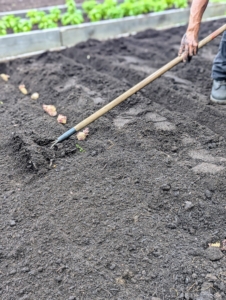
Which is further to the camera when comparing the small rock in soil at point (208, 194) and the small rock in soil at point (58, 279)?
the small rock in soil at point (208, 194)

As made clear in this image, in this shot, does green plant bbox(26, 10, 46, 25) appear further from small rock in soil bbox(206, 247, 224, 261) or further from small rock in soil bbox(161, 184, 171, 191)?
small rock in soil bbox(206, 247, 224, 261)

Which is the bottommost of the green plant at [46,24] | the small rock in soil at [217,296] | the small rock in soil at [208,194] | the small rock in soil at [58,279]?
the small rock in soil at [217,296]

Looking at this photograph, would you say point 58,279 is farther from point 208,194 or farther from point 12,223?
point 208,194

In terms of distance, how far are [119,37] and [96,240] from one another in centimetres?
453

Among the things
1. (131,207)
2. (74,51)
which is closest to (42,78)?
(74,51)

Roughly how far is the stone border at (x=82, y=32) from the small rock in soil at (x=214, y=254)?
13.3 feet

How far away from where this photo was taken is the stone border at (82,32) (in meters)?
5.30

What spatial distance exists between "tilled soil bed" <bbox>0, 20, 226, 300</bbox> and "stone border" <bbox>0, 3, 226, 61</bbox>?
3.73 ft

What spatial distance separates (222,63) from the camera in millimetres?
3945

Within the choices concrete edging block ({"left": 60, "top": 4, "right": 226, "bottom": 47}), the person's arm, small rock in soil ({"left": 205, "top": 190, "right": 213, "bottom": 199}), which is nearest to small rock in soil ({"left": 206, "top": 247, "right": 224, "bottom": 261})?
small rock in soil ({"left": 205, "top": 190, "right": 213, "bottom": 199})

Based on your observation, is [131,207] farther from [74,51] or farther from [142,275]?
[74,51]

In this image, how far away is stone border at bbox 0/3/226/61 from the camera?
5305 mm

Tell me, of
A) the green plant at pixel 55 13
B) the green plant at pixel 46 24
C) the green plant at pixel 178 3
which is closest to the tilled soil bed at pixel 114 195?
the green plant at pixel 46 24

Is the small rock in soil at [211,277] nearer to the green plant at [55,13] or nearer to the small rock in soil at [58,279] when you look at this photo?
the small rock in soil at [58,279]
